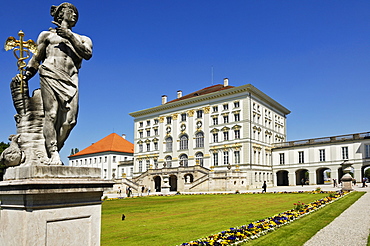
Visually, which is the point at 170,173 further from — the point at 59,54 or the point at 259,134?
the point at 59,54

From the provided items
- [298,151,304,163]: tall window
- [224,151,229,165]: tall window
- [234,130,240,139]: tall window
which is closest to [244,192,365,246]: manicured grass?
[234,130,240,139]: tall window

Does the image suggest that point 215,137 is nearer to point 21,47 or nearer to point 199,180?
point 199,180

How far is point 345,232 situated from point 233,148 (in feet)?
139

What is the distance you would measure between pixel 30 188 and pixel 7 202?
0.54m

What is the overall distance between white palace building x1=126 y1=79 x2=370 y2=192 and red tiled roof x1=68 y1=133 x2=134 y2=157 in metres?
13.6

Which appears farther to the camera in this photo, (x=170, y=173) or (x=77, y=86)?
(x=170, y=173)

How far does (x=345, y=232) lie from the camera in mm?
9070

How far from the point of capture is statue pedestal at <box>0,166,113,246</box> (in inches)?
132

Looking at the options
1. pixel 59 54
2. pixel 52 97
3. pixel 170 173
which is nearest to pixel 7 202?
pixel 52 97

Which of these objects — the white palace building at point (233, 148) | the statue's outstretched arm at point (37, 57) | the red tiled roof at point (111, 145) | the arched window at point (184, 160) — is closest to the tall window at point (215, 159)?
the white palace building at point (233, 148)

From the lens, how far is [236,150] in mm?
51031

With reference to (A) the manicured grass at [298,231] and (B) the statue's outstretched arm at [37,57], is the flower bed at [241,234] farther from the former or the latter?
(B) the statue's outstretched arm at [37,57]

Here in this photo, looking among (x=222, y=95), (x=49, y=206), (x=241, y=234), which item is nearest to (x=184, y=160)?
(x=222, y=95)

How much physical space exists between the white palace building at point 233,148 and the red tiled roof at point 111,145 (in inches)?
537
